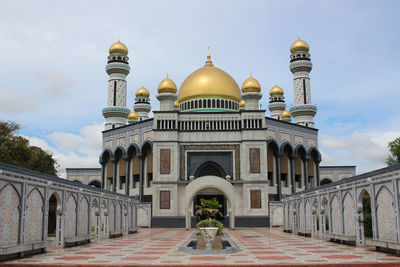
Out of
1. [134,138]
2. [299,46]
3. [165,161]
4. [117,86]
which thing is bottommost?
[165,161]

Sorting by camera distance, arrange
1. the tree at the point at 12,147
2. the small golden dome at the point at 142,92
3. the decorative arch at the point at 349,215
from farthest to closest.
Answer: the small golden dome at the point at 142,92 → the tree at the point at 12,147 → the decorative arch at the point at 349,215

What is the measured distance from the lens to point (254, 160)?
33.6 meters

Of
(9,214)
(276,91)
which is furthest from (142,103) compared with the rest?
(9,214)

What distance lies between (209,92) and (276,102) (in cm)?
1741

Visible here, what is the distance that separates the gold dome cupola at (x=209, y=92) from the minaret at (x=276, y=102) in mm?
13206

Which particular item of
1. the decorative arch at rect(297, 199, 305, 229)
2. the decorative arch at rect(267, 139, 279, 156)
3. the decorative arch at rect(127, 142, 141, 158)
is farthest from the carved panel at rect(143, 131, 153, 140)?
the decorative arch at rect(297, 199, 305, 229)

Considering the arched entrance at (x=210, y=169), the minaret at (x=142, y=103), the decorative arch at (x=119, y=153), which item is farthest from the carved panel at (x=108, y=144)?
the arched entrance at (x=210, y=169)

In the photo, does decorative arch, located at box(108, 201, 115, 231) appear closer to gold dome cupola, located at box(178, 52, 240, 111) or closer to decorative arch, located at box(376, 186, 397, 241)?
decorative arch, located at box(376, 186, 397, 241)

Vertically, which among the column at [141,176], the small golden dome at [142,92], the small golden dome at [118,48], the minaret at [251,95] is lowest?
the column at [141,176]

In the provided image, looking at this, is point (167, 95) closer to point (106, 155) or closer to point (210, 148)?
point (210, 148)

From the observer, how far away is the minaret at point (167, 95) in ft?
116

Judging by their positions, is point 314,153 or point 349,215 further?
point 314,153

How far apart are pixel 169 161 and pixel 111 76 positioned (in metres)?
18.4

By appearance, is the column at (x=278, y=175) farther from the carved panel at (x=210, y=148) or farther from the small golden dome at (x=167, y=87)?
the small golden dome at (x=167, y=87)
